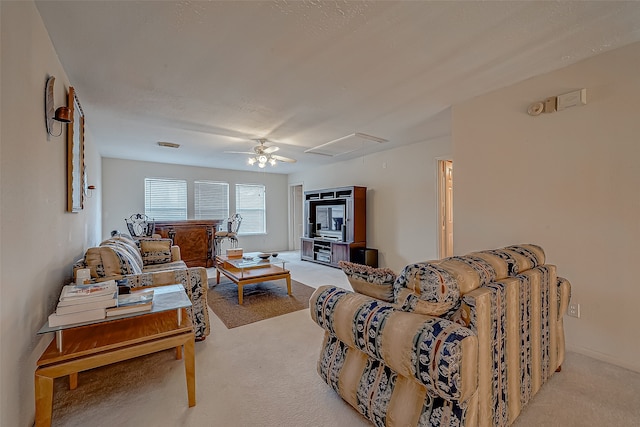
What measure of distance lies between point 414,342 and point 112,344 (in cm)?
158

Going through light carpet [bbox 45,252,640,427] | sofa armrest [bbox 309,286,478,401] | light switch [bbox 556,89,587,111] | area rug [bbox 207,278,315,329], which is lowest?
light carpet [bbox 45,252,640,427]

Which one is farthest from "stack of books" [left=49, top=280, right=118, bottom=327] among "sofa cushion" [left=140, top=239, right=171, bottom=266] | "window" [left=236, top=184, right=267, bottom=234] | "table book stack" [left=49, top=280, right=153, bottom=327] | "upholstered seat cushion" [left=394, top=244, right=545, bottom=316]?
"window" [left=236, top=184, right=267, bottom=234]

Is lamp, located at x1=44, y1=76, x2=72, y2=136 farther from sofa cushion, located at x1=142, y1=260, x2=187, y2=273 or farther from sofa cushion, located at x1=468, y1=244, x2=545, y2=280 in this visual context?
sofa cushion, located at x1=468, y1=244, x2=545, y2=280

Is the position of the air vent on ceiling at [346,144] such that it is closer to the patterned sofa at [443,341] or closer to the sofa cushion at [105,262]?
the patterned sofa at [443,341]

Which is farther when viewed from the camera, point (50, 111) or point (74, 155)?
point (74, 155)

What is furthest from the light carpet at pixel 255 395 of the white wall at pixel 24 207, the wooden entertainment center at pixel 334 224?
the wooden entertainment center at pixel 334 224

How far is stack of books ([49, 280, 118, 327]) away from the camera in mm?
1431

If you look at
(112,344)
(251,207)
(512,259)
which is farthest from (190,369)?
(251,207)

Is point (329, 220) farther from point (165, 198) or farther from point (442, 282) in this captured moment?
point (442, 282)

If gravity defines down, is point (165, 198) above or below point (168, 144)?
below

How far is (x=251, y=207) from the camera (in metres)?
7.71

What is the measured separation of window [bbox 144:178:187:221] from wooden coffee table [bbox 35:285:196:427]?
5127mm

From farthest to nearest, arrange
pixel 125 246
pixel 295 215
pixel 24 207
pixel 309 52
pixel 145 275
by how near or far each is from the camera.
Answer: pixel 295 215 → pixel 125 246 → pixel 145 275 → pixel 309 52 → pixel 24 207

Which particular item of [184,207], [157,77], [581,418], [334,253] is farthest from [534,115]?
[184,207]
